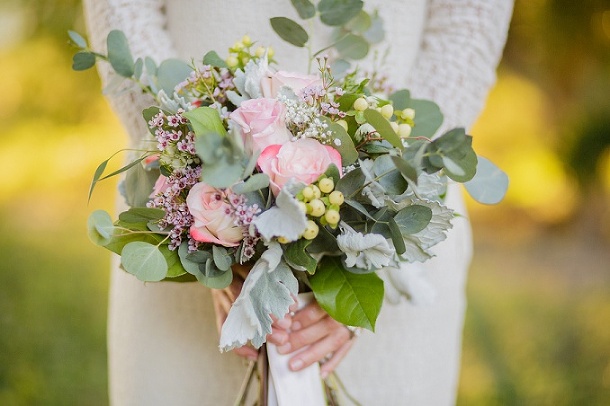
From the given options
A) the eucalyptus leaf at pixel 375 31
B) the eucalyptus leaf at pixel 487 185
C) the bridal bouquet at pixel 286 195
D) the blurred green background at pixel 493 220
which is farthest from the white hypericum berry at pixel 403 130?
the blurred green background at pixel 493 220

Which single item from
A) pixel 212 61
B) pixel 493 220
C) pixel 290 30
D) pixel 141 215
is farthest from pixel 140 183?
pixel 493 220

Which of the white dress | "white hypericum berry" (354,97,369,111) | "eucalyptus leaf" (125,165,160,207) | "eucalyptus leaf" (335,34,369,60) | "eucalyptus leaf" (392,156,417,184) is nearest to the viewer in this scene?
"eucalyptus leaf" (392,156,417,184)

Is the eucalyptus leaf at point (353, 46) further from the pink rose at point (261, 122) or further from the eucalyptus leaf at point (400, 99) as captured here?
the pink rose at point (261, 122)

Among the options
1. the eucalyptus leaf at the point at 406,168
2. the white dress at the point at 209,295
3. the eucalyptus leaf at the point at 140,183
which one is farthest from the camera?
the white dress at the point at 209,295

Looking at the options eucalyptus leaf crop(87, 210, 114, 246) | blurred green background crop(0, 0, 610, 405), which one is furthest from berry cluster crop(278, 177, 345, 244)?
blurred green background crop(0, 0, 610, 405)

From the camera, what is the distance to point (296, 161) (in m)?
0.76

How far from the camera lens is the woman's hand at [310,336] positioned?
0.98m

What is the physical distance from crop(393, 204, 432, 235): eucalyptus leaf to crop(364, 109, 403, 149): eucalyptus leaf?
0.31 ft

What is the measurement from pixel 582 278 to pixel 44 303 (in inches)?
116

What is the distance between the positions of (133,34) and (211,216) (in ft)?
1.60

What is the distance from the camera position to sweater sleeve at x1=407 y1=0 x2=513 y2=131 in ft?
3.82

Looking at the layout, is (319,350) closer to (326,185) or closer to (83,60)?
(326,185)

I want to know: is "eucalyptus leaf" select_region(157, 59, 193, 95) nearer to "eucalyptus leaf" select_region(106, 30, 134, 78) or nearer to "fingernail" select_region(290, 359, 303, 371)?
"eucalyptus leaf" select_region(106, 30, 134, 78)

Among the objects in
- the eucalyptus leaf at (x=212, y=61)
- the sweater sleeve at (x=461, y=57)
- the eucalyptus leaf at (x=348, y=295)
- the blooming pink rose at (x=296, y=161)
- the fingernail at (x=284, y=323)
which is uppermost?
the eucalyptus leaf at (x=212, y=61)
